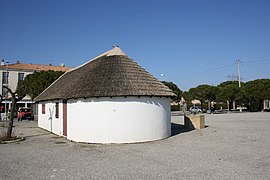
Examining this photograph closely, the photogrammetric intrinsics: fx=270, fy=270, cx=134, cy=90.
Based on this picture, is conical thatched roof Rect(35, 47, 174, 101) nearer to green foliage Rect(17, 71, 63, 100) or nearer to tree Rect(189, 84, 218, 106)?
green foliage Rect(17, 71, 63, 100)

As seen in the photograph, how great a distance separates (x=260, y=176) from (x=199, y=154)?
3.64m

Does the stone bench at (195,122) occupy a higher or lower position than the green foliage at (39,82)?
lower

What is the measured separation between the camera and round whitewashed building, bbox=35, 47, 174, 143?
1461cm

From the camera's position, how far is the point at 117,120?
14586mm

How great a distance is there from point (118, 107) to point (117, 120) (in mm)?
702

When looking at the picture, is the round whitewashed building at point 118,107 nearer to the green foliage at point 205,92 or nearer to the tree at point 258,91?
the tree at point 258,91

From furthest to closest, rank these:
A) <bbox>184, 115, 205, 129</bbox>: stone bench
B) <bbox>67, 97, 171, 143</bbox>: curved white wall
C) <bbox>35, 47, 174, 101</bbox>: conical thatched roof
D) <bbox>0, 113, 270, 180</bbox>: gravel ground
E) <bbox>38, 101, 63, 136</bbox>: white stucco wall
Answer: <bbox>184, 115, 205, 129</bbox>: stone bench → <bbox>38, 101, 63, 136</bbox>: white stucco wall → <bbox>35, 47, 174, 101</bbox>: conical thatched roof → <bbox>67, 97, 171, 143</bbox>: curved white wall → <bbox>0, 113, 270, 180</bbox>: gravel ground

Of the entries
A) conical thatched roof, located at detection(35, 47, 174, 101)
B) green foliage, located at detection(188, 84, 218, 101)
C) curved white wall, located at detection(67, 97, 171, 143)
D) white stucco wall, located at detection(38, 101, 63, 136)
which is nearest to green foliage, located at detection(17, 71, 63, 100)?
white stucco wall, located at detection(38, 101, 63, 136)

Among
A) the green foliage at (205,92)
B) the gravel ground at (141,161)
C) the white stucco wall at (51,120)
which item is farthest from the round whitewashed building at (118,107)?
the green foliage at (205,92)

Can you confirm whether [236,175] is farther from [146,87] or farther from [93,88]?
[93,88]

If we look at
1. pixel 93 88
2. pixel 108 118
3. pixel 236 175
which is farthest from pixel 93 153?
pixel 236 175

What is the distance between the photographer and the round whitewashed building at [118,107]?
1461 cm

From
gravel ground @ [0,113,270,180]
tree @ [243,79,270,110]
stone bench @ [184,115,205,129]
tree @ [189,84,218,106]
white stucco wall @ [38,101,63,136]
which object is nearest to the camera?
gravel ground @ [0,113,270,180]

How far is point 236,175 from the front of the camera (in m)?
7.95
